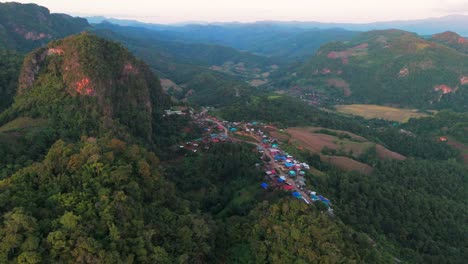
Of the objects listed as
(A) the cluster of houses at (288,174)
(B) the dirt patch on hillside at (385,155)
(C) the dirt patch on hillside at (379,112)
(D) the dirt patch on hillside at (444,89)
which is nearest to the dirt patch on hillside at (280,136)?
(A) the cluster of houses at (288,174)

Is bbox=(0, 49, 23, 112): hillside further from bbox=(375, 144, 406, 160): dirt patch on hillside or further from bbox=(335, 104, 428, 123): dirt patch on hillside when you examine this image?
bbox=(335, 104, 428, 123): dirt patch on hillside

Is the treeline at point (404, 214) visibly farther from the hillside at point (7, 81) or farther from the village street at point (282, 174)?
the hillside at point (7, 81)

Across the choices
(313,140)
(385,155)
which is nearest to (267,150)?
(313,140)

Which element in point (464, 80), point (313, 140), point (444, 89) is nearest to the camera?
point (313, 140)

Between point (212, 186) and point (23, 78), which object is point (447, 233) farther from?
point (23, 78)

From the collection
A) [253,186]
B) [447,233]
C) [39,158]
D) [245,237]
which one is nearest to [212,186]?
[253,186]

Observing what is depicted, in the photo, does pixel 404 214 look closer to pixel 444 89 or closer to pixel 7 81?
pixel 7 81
